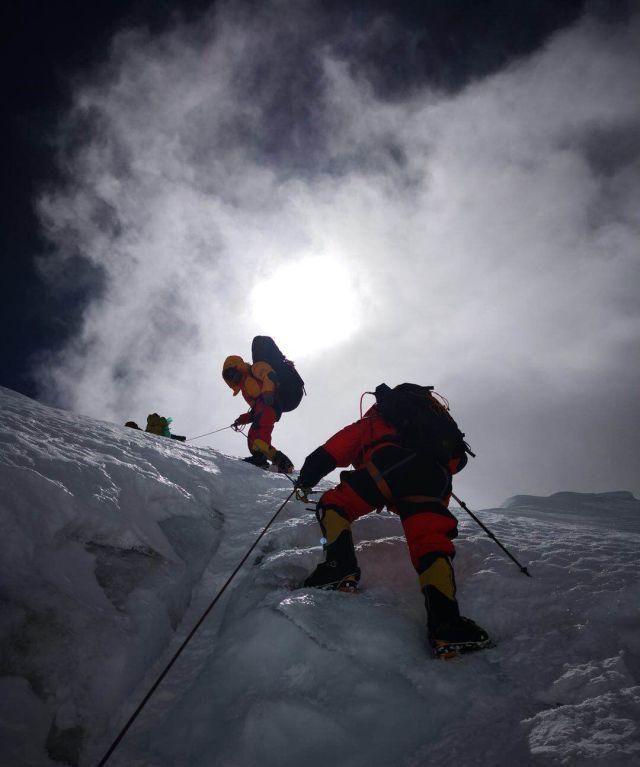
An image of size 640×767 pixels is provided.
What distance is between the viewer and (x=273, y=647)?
1918mm

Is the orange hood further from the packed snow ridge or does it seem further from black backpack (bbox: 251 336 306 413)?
the packed snow ridge

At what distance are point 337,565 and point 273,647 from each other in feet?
2.65

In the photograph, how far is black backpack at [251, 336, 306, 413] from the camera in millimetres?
9383

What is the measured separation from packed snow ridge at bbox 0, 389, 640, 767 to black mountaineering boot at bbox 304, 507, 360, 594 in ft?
0.41

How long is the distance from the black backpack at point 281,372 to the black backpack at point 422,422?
19.5 ft

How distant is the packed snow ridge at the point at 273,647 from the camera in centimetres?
147

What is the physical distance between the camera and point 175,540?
2977 millimetres

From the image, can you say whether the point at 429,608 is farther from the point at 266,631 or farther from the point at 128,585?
the point at 128,585

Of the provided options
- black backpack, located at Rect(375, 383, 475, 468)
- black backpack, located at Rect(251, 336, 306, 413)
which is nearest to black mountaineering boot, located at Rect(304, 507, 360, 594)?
black backpack, located at Rect(375, 383, 475, 468)

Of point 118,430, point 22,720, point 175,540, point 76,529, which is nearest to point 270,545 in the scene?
point 175,540

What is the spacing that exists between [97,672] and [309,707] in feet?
3.13

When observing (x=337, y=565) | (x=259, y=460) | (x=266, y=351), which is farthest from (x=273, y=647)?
(x=266, y=351)

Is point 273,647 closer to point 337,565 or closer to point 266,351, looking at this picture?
point 337,565

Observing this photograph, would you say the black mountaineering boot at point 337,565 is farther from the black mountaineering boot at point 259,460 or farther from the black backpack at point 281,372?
the black backpack at point 281,372
